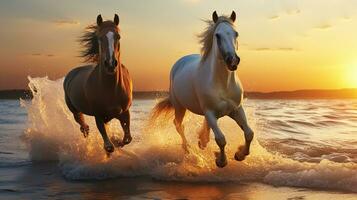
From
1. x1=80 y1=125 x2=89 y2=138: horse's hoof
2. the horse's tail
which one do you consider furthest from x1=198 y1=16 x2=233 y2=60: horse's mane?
x1=80 y1=125 x2=89 y2=138: horse's hoof

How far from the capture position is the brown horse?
6.95m

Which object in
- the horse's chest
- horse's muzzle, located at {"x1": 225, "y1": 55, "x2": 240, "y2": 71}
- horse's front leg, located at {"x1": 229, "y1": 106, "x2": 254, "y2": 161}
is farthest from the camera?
horse's front leg, located at {"x1": 229, "y1": 106, "x2": 254, "y2": 161}

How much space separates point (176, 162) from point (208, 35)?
2.54m

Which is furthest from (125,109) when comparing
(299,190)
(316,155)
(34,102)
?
(34,102)

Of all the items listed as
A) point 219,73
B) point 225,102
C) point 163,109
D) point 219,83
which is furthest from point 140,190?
point 163,109

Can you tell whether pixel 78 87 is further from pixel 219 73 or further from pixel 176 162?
pixel 219 73

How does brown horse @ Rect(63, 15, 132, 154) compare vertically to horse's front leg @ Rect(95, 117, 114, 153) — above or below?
above

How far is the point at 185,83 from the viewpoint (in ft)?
26.0

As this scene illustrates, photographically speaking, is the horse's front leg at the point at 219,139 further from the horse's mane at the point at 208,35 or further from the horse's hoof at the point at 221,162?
the horse's mane at the point at 208,35

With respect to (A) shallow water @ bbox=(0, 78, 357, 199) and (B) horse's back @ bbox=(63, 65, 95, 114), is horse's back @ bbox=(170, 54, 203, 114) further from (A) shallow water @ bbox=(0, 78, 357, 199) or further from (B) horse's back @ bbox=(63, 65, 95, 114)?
(B) horse's back @ bbox=(63, 65, 95, 114)

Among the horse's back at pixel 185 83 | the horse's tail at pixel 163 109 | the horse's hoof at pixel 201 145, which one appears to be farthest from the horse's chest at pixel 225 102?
the horse's tail at pixel 163 109

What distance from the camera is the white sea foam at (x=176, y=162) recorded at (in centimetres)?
684

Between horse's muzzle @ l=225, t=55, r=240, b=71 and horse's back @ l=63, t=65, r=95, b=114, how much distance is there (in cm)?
303

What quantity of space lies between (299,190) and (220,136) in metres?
1.22
